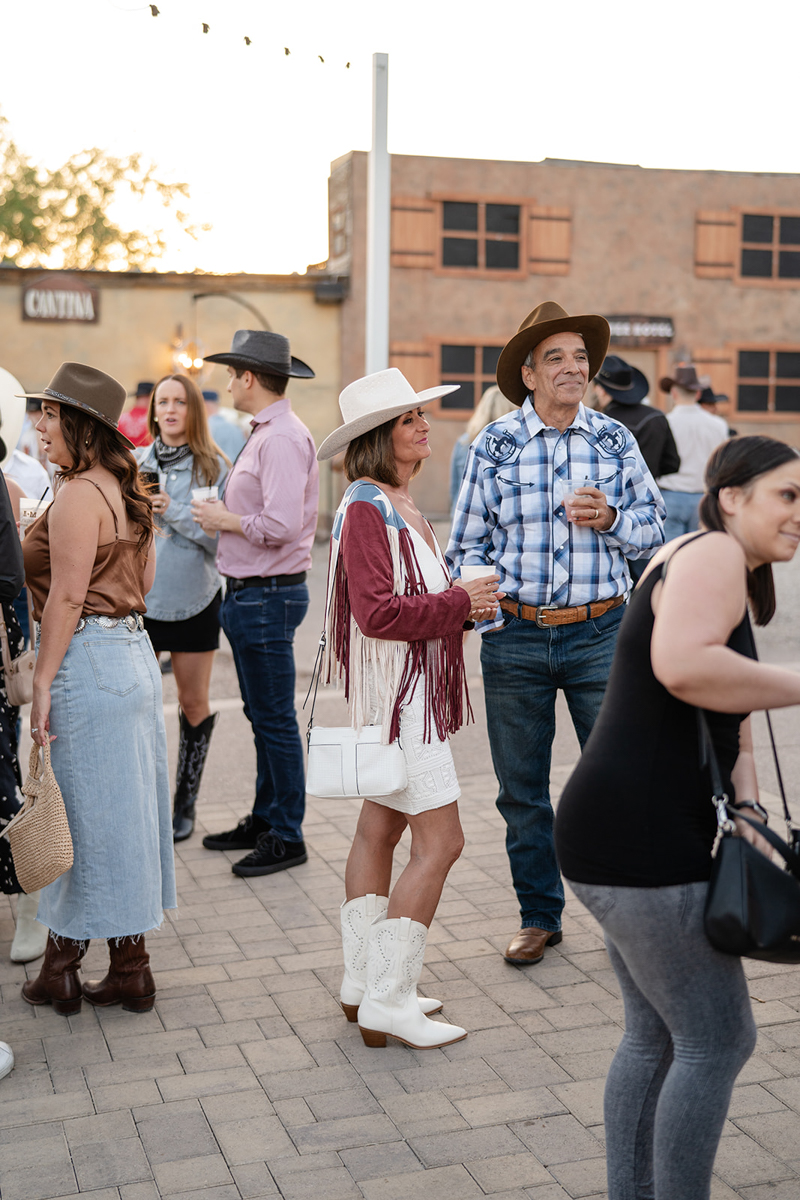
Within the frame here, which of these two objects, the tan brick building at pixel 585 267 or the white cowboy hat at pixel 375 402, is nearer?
the white cowboy hat at pixel 375 402

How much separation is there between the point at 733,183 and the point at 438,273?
6469mm

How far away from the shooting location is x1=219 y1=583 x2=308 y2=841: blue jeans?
17.3ft

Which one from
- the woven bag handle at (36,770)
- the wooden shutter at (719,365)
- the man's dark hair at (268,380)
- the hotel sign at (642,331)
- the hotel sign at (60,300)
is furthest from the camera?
the wooden shutter at (719,365)

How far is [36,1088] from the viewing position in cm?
350

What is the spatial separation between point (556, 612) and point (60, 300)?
18.5m

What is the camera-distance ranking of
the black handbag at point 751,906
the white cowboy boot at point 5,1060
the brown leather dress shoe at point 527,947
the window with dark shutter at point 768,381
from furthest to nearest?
the window with dark shutter at point 768,381
the brown leather dress shoe at point 527,947
the white cowboy boot at point 5,1060
the black handbag at point 751,906

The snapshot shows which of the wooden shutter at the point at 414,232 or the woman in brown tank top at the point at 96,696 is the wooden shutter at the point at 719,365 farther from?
the woman in brown tank top at the point at 96,696

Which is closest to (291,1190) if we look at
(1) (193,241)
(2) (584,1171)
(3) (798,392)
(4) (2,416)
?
(2) (584,1171)

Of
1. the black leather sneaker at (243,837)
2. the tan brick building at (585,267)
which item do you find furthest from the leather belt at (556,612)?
the tan brick building at (585,267)

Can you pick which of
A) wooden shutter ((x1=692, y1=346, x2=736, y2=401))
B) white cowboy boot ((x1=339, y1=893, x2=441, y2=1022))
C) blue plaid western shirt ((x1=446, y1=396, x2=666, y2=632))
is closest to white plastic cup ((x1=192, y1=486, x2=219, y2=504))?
blue plaid western shirt ((x1=446, y1=396, x2=666, y2=632))

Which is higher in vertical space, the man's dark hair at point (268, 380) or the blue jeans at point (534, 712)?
the man's dark hair at point (268, 380)

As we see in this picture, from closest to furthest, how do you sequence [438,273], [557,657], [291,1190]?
[291,1190] < [557,657] < [438,273]

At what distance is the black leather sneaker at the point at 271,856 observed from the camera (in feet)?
17.3

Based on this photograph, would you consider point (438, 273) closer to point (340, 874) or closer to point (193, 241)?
point (340, 874)
